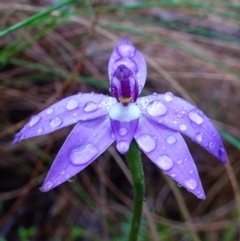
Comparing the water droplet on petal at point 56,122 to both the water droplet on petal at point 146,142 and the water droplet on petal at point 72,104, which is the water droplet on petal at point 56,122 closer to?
the water droplet on petal at point 72,104

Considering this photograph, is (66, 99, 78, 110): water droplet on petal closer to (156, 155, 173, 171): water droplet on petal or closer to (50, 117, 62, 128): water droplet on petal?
(50, 117, 62, 128): water droplet on petal

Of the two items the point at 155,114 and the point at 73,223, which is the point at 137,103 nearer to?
→ the point at 155,114

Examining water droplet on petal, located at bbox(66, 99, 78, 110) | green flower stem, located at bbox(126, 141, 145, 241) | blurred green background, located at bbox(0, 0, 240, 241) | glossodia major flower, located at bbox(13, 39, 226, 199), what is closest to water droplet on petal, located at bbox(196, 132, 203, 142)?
glossodia major flower, located at bbox(13, 39, 226, 199)

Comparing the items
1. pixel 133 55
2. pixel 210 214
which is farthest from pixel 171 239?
pixel 133 55

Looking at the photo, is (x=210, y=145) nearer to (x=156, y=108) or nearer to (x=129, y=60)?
(x=156, y=108)

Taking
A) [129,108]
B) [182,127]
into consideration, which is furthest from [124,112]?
[182,127]

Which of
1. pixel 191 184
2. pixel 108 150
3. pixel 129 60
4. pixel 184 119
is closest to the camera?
pixel 191 184
